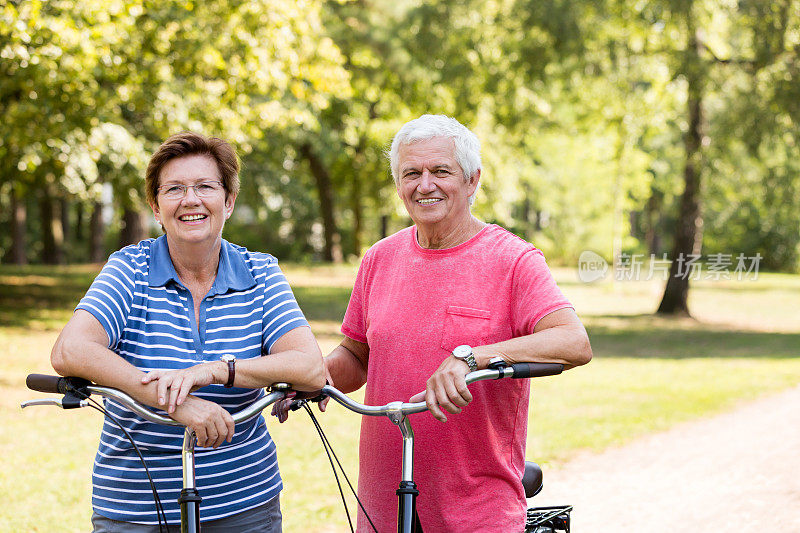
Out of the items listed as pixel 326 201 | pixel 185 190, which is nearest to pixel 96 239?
pixel 326 201

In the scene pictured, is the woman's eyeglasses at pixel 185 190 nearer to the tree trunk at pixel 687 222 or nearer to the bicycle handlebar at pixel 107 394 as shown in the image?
the bicycle handlebar at pixel 107 394

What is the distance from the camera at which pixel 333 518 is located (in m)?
5.99

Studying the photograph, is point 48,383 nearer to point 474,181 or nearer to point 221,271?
point 221,271

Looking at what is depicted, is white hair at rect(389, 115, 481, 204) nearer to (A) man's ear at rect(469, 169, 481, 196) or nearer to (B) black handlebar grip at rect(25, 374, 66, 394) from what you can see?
(A) man's ear at rect(469, 169, 481, 196)

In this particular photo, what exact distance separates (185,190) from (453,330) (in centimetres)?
94

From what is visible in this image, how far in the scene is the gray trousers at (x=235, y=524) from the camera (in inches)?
100

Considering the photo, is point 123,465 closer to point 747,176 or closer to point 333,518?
point 333,518

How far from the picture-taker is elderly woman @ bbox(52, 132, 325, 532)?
248 cm

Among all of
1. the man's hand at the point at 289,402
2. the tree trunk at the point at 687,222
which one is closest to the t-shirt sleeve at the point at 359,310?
the man's hand at the point at 289,402

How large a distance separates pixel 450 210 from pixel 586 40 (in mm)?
15137

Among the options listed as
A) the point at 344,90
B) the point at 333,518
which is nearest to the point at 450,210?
the point at 333,518

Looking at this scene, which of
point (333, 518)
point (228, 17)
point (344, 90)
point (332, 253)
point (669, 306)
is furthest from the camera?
point (332, 253)

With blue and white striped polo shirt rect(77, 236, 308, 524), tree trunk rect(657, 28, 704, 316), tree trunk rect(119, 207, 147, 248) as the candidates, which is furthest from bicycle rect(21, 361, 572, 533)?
tree trunk rect(119, 207, 147, 248)

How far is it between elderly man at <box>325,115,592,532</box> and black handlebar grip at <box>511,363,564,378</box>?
0.31ft
